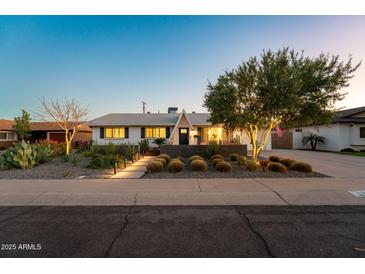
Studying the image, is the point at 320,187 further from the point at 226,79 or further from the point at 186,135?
the point at 186,135

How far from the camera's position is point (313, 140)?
83.7 feet

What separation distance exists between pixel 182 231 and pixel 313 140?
27.2 metres

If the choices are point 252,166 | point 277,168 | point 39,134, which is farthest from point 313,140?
point 39,134

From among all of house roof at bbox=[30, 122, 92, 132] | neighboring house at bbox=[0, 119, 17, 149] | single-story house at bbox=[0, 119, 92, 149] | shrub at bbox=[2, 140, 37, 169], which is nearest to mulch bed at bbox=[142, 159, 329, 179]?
shrub at bbox=[2, 140, 37, 169]

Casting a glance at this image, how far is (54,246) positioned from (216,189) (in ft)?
16.2

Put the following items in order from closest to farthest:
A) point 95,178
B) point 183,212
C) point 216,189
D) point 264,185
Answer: point 183,212 < point 216,189 < point 264,185 < point 95,178

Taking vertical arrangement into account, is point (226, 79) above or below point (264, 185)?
above

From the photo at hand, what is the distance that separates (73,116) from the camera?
2019 cm

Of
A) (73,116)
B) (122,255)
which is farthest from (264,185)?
(73,116)

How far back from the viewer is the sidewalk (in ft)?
19.2

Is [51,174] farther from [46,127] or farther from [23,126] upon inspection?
[46,127]

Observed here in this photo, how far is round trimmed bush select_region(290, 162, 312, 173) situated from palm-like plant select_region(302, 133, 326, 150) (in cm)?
1813

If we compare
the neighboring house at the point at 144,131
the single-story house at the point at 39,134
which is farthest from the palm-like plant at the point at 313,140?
the single-story house at the point at 39,134
